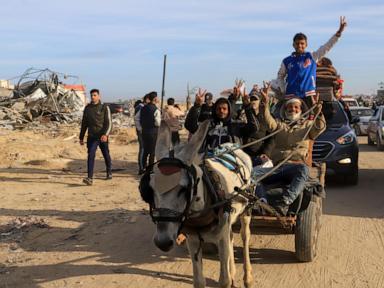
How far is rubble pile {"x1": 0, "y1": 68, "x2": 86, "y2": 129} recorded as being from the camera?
102ft

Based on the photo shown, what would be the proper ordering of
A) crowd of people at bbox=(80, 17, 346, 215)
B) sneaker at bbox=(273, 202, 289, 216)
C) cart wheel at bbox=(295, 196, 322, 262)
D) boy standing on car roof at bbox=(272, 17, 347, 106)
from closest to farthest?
sneaker at bbox=(273, 202, 289, 216), cart wheel at bbox=(295, 196, 322, 262), crowd of people at bbox=(80, 17, 346, 215), boy standing on car roof at bbox=(272, 17, 347, 106)

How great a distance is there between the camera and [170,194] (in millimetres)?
3732

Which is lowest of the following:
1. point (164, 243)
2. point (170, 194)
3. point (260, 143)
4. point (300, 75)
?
point (164, 243)

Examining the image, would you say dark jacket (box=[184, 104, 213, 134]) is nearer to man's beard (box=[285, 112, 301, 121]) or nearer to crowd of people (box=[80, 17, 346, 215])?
crowd of people (box=[80, 17, 346, 215])

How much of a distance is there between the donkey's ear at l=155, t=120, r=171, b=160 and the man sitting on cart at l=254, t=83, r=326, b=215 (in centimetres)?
175

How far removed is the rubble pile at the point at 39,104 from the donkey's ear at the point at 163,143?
2582cm

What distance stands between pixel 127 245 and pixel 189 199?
10.8 feet

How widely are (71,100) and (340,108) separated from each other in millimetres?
28853

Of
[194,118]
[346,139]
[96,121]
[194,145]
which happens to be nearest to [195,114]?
[194,118]

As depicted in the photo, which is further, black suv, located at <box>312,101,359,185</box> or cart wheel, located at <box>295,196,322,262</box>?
black suv, located at <box>312,101,359,185</box>

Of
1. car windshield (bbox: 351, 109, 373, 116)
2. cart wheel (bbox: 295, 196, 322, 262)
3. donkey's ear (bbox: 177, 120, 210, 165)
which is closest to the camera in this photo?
donkey's ear (bbox: 177, 120, 210, 165)

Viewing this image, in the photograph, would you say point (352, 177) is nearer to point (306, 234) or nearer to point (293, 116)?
point (293, 116)

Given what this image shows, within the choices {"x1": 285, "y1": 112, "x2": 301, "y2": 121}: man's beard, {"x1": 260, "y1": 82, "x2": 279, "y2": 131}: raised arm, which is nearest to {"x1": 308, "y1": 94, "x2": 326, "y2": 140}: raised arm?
{"x1": 285, "y1": 112, "x2": 301, "y2": 121}: man's beard

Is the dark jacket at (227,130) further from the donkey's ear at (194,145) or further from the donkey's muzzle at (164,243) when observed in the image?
the donkey's muzzle at (164,243)
